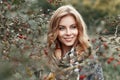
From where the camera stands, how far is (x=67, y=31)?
335 cm

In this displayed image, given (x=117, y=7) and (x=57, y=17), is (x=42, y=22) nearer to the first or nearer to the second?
(x=57, y=17)

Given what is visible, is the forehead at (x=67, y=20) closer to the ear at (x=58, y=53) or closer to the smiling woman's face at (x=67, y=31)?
the smiling woman's face at (x=67, y=31)

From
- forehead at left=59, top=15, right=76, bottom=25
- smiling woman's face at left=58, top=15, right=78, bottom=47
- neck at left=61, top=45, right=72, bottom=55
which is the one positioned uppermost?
forehead at left=59, top=15, right=76, bottom=25

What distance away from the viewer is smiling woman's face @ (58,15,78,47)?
3368 mm

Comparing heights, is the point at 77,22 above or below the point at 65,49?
above

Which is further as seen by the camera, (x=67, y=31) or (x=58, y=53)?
(x=58, y=53)

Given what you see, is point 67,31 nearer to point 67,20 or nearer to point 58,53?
point 67,20

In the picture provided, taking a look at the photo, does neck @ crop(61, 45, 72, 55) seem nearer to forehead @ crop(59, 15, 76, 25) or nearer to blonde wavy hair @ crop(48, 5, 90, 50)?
blonde wavy hair @ crop(48, 5, 90, 50)

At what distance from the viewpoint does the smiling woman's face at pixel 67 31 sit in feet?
11.0

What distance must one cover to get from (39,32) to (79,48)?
751mm

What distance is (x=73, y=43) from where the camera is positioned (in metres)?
3.48

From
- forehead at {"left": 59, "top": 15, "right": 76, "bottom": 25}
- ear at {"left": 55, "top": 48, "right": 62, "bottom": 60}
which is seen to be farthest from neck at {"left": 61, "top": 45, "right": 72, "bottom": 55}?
forehead at {"left": 59, "top": 15, "right": 76, "bottom": 25}

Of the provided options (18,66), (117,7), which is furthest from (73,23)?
(117,7)

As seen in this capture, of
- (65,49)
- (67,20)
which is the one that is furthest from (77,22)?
(65,49)
